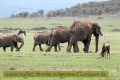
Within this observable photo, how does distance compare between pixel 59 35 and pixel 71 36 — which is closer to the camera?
pixel 71 36

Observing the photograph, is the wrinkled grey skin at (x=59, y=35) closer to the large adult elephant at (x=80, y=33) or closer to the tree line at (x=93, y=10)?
the large adult elephant at (x=80, y=33)

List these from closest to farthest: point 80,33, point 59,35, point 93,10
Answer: point 80,33, point 59,35, point 93,10

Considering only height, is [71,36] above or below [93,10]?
above

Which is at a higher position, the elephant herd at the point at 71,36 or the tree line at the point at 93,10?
the elephant herd at the point at 71,36

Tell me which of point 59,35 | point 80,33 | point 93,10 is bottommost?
point 93,10

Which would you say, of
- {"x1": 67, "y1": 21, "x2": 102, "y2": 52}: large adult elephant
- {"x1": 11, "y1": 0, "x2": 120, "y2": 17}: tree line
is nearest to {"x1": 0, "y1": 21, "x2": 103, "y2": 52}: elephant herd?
{"x1": 67, "y1": 21, "x2": 102, "y2": 52}: large adult elephant

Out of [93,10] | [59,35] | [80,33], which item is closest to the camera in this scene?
[80,33]

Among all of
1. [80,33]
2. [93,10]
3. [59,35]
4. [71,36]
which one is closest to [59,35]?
[59,35]

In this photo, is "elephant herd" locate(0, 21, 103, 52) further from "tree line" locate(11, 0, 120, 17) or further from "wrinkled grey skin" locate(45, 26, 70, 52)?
"tree line" locate(11, 0, 120, 17)

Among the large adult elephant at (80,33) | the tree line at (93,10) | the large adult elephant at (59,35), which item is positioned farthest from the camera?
the tree line at (93,10)

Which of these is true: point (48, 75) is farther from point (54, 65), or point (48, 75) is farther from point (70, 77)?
point (54, 65)

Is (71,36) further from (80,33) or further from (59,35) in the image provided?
(59,35)

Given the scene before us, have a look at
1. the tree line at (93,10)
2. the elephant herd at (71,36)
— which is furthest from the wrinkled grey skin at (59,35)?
the tree line at (93,10)

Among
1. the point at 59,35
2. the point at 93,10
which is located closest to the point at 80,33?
the point at 59,35
